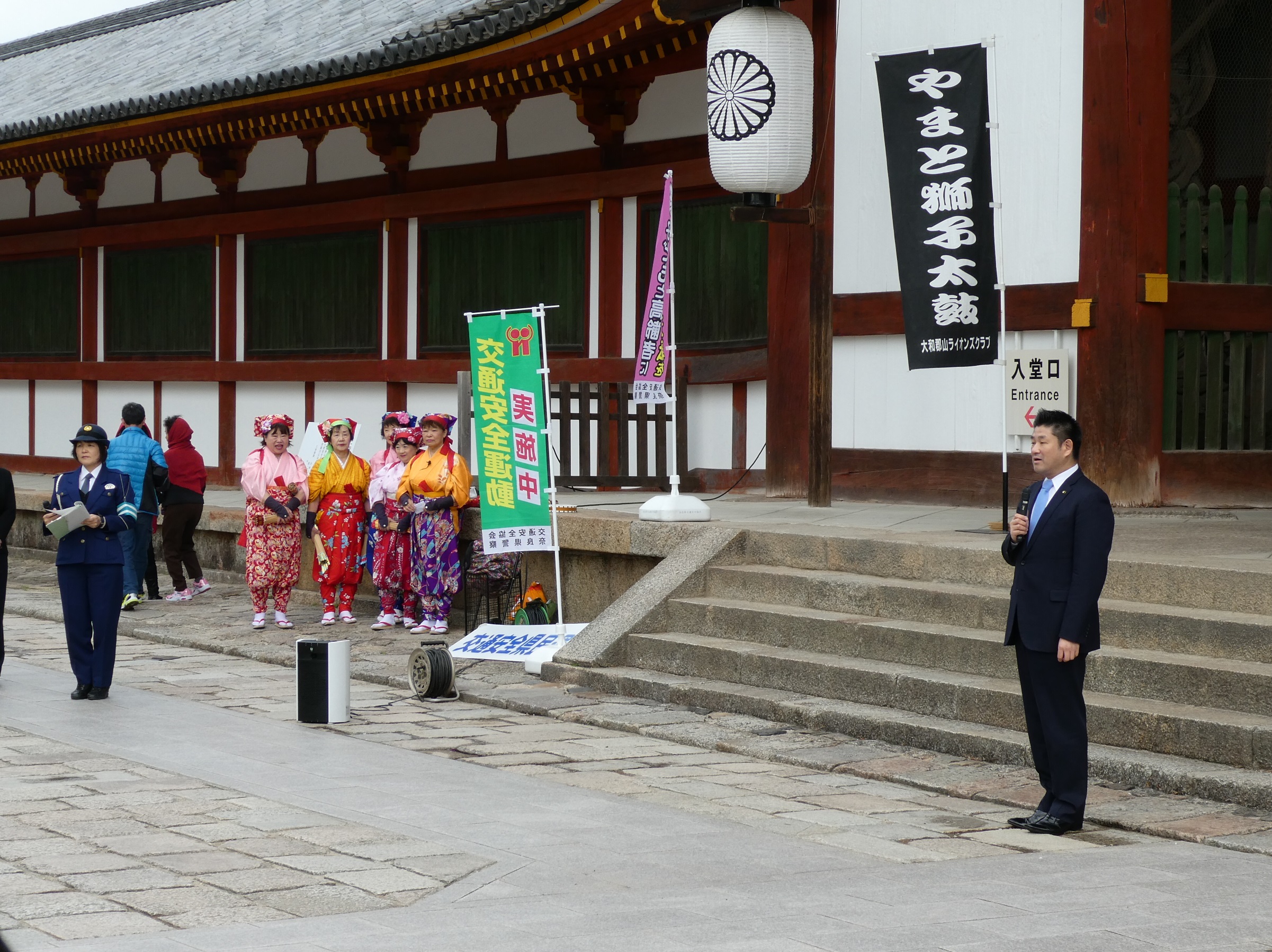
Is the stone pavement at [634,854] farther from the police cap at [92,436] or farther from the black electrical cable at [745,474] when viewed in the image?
the black electrical cable at [745,474]

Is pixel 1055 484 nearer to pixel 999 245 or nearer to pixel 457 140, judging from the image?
pixel 999 245

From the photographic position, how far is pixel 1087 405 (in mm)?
10945

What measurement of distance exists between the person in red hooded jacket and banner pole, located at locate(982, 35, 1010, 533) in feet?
24.1

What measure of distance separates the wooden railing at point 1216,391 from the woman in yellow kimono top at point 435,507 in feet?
16.3

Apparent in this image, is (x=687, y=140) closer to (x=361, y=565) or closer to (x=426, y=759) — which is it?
(x=361, y=565)

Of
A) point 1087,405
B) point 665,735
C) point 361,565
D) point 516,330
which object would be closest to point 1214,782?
point 665,735

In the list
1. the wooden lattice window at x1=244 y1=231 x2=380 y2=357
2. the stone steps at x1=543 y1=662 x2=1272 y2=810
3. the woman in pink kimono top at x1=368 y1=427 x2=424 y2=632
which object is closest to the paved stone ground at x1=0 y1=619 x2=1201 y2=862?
the stone steps at x1=543 y1=662 x2=1272 y2=810

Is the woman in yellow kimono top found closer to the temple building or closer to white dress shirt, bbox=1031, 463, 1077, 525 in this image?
the temple building

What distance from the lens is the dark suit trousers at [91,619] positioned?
9609 millimetres

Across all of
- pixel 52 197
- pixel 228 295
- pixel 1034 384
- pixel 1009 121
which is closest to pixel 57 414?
pixel 52 197

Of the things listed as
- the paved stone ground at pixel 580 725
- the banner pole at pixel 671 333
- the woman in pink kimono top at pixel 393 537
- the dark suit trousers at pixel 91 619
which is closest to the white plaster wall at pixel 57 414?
the paved stone ground at pixel 580 725

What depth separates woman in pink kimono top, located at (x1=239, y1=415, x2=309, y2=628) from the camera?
12539mm

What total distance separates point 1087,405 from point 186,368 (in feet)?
37.0

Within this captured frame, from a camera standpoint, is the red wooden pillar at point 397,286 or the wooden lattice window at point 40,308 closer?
the red wooden pillar at point 397,286
